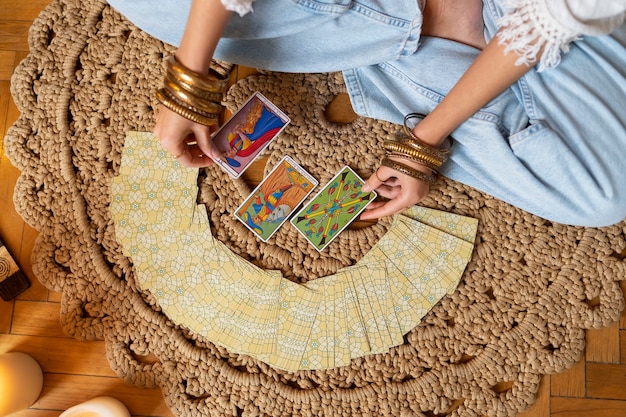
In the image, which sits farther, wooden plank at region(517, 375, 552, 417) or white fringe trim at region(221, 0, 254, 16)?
wooden plank at region(517, 375, 552, 417)

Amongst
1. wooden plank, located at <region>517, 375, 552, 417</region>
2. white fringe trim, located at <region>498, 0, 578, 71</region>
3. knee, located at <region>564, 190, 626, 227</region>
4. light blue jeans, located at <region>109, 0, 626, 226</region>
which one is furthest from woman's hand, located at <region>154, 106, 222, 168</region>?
wooden plank, located at <region>517, 375, 552, 417</region>

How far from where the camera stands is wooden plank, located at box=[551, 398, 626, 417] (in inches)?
45.7

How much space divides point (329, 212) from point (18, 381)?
71 cm

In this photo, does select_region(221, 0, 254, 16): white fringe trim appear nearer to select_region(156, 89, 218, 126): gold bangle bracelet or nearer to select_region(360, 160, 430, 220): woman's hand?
select_region(156, 89, 218, 126): gold bangle bracelet

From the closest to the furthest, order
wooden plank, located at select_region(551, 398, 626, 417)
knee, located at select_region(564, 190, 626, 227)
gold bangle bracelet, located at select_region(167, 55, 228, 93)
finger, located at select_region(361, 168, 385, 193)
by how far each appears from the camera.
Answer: gold bangle bracelet, located at select_region(167, 55, 228, 93), knee, located at select_region(564, 190, 626, 227), finger, located at select_region(361, 168, 385, 193), wooden plank, located at select_region(551, 398, 626, 417)

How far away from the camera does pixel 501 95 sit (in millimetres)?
957

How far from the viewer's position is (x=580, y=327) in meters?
1.15

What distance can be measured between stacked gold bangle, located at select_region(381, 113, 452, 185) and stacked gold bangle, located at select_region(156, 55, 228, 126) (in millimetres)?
321

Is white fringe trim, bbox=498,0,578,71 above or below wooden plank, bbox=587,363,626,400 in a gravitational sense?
above

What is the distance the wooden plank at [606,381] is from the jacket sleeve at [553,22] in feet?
2.33

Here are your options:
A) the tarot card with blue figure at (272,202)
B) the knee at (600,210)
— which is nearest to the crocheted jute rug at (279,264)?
the tarot card with blue figure at (272,202)

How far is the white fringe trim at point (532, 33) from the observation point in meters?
0.72

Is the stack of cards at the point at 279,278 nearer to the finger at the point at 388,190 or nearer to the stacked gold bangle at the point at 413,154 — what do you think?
the finger at the point at 388,190

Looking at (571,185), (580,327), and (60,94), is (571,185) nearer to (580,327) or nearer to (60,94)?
(580,327)
